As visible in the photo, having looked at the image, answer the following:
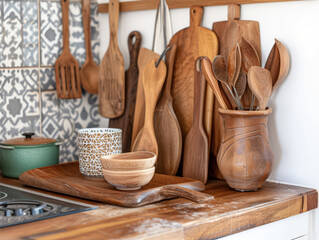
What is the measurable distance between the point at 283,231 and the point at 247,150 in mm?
197

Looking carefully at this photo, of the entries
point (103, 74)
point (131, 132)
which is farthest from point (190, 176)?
point (103, 74)

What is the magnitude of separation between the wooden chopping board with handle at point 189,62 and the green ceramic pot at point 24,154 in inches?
14.2

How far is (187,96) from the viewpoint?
143 centimetres

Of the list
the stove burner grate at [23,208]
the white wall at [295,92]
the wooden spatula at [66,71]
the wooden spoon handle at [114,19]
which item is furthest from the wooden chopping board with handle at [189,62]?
the stove burner grate at [23,208]

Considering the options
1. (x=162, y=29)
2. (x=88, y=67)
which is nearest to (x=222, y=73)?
(x=162, y=29)

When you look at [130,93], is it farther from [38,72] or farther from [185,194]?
[185,194]

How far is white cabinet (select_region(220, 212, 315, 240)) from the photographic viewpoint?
1112 mm

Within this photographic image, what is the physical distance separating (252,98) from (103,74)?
0.55m

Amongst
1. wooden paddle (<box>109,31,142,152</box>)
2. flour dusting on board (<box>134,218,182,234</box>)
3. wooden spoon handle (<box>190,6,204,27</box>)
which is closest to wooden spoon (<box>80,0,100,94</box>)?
wooden paddle (<box>109,31,142,152</box>)

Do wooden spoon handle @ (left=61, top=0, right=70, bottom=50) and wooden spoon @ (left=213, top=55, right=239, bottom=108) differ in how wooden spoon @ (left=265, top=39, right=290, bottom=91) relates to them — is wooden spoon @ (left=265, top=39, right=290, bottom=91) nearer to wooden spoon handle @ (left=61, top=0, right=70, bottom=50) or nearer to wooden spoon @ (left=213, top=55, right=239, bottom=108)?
wooden spoon @ (left=213, top=55, right=239, bottom=108)

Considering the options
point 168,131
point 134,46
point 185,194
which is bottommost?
point 185,194

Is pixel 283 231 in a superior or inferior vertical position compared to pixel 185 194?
inferior

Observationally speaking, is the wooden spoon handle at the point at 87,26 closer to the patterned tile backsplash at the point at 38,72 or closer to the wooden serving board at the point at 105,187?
the patterned tile backsplash at the point at 38,72

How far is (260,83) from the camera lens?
3.97ft
